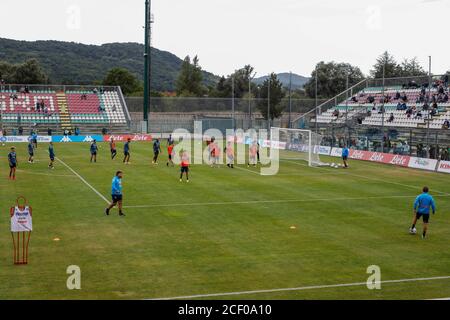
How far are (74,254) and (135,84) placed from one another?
395 feet

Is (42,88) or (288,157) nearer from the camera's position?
(288,157)

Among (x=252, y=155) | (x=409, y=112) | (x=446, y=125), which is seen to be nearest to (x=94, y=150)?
(x=252, y=155)

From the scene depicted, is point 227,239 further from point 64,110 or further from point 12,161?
point 64,110

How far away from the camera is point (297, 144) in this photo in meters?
56.0

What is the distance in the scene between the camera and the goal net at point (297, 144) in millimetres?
48312

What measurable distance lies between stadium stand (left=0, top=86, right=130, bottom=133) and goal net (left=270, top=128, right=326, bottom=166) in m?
29.1

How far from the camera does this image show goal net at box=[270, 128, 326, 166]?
48.3 m

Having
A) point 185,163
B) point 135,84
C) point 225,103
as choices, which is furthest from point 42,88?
point 185,163

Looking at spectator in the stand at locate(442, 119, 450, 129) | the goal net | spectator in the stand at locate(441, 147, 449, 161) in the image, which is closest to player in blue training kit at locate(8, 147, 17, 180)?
the goal net

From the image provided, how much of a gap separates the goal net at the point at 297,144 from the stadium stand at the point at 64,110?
2906 centimetres

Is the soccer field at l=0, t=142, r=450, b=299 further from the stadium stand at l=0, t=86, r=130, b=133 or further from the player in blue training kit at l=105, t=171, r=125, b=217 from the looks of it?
the stadium stand at l=0, t=86, r=130, b=133
